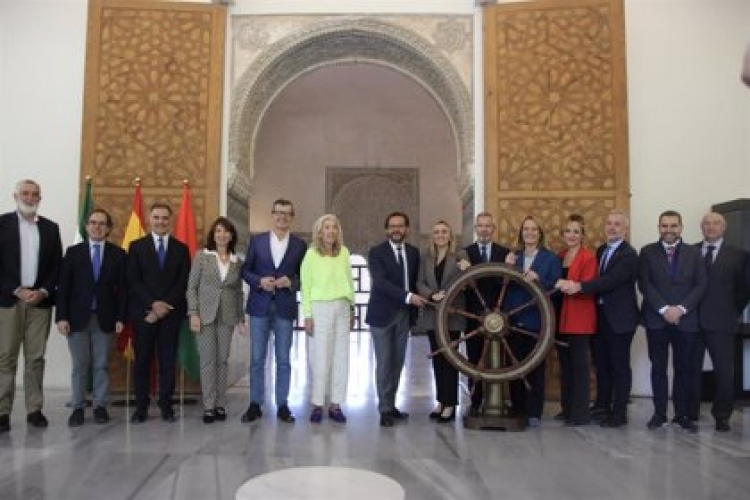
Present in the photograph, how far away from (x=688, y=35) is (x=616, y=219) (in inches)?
90.5

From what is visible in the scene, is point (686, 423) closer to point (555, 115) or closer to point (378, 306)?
point (378, 306)

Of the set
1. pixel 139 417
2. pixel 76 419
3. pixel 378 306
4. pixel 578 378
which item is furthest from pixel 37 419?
pixel 578 378

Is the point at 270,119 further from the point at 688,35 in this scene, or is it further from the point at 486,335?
the point at 486,335

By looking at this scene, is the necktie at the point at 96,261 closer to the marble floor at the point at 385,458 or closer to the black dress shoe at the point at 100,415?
the black dress shoe at the point at 100,415

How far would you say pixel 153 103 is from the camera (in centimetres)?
528

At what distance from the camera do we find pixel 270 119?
11.6m

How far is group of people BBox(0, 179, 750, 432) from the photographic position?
3.97 meters

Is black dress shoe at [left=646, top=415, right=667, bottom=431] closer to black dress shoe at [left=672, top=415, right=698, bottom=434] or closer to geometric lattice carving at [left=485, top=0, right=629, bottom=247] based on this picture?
black dress shoe at [left=672, top=415, right=698, bottom=434]

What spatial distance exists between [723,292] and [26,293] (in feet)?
14.9

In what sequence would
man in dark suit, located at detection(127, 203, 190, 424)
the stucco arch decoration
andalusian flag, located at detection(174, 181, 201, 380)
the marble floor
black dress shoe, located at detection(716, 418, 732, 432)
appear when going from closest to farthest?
the marble floor
black dress shoe, located at detection(716, 418, 732, 432)
man in dark suit, located at detection(127, 203, 190, 424)
andalusian flag, located at detection(174, 181, 201, 380)
the stucco arch decoration

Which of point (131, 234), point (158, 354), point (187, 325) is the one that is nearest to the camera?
point (158, 354)

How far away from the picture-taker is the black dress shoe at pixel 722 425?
3934 millimetres

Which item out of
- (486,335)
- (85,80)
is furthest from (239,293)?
(85,80)

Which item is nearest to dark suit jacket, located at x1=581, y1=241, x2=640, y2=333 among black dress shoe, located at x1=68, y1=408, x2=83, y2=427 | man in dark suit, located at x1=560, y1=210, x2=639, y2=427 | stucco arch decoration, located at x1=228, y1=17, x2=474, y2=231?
man in dark suit, located at x1=560, y1=210, x2=639, y2=427
